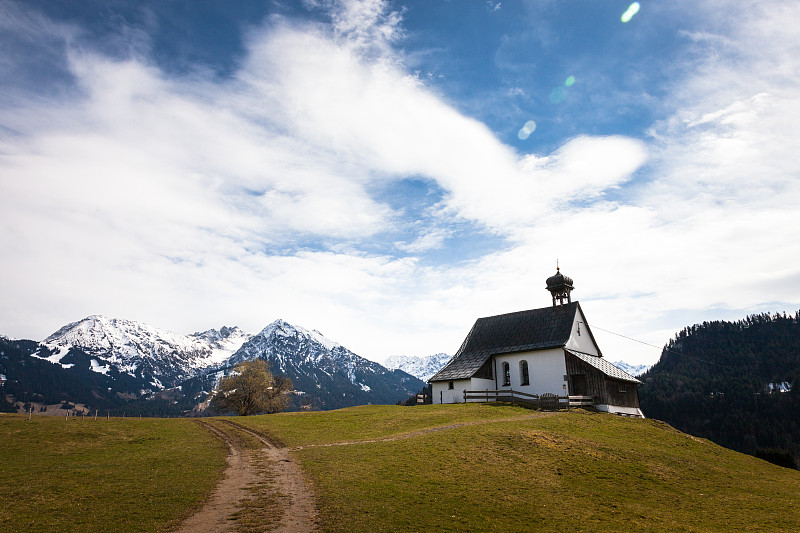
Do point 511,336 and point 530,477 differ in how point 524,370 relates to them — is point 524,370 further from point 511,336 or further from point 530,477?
point 530,477

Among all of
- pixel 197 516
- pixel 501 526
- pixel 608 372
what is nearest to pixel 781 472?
pixel 608 372

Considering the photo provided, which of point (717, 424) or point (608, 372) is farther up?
point (608, 372)

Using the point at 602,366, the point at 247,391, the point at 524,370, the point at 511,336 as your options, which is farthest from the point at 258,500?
the point at 247,391

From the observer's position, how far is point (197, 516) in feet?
56.6

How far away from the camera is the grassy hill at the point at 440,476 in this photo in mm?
18359

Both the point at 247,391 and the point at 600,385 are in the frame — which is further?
the point at 247,391

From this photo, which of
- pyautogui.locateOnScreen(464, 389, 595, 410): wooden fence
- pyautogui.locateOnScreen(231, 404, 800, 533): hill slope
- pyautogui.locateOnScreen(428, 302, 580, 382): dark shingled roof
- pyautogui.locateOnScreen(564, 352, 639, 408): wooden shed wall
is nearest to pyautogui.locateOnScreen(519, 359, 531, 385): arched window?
pyautogui.locateOnScreen(428, 302, 580, 382): dark shingled roof

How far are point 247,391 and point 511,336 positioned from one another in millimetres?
38558

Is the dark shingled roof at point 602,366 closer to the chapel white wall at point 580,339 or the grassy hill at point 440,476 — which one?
the chapel white wall at point 580,339

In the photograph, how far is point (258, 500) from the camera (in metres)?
19.4

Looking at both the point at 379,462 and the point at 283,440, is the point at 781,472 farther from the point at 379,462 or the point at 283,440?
the point at 283,440

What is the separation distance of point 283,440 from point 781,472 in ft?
113

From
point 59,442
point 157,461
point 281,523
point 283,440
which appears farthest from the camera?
point 283,440

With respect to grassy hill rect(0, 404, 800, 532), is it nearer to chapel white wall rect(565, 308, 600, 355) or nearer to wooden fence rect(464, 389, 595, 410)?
wooden fence rect(464, 389, 595, 410)
